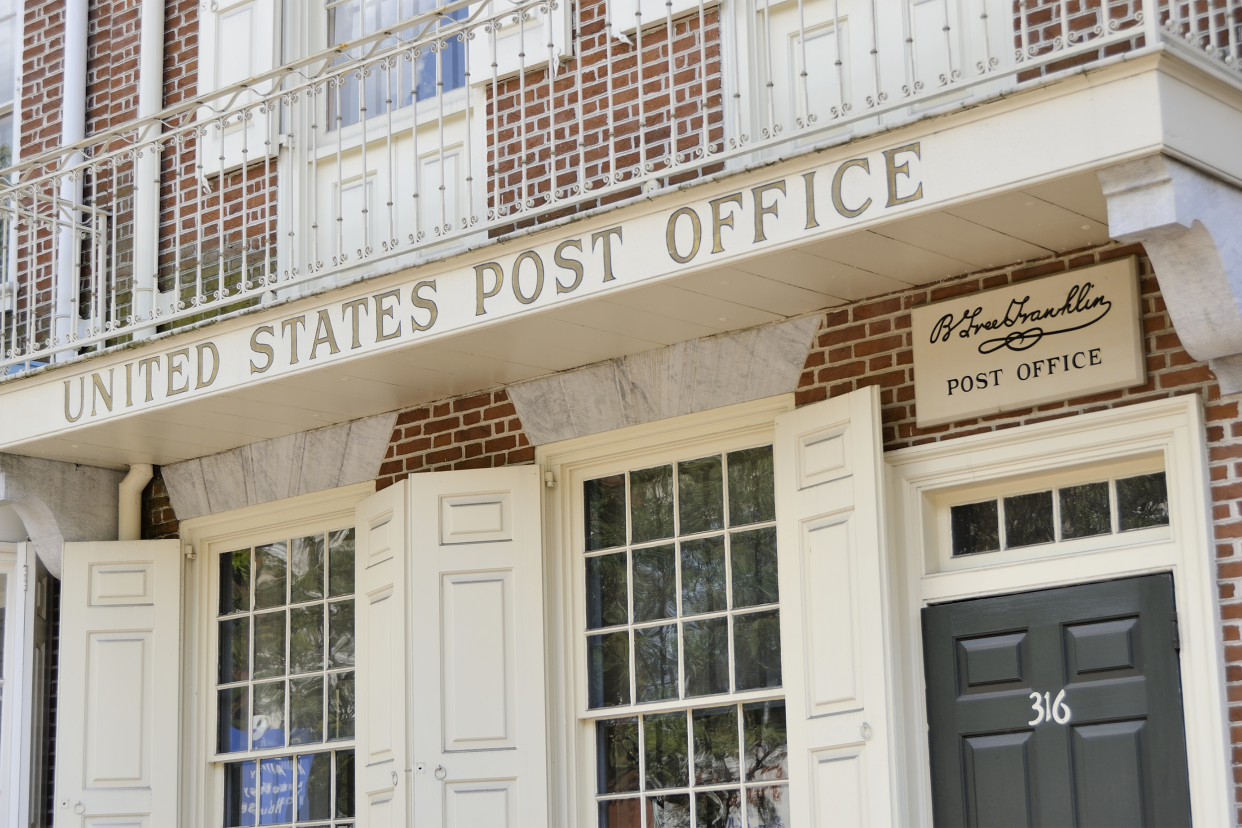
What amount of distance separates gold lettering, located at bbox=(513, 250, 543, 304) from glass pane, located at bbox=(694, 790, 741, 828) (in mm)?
2248

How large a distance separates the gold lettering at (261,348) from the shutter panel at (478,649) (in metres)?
0.83

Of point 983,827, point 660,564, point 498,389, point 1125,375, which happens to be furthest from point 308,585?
point 1125,375

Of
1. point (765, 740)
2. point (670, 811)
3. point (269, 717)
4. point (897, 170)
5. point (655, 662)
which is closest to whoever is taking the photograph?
point (897, 170)

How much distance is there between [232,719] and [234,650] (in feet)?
1.19

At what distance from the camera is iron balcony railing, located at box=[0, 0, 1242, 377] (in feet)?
20.9

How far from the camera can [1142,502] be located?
20.3 ft

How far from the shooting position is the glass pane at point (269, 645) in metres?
8.74

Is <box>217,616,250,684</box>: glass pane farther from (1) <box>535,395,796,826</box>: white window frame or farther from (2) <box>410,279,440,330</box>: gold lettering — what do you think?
(2) <box>410,279,440,330</box>: gold lettering

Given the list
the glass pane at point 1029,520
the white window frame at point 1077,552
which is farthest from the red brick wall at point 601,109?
the glass pane at point 1029,520

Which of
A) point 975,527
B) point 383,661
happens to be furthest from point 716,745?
point 383,661

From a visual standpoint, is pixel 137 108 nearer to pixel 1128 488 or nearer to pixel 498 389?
pixel 498 389

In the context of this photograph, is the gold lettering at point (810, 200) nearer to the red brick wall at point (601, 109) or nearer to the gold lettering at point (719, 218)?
the gold lettering at point (719, 218)

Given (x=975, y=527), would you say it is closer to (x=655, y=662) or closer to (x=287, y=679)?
(x=655, y=662)
